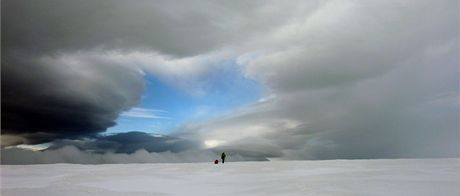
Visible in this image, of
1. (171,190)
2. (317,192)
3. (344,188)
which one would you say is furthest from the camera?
(171,190)

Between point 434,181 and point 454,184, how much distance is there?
1.02 m

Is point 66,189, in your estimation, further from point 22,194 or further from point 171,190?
point 171,190

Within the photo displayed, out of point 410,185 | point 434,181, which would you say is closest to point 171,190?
point 410,185

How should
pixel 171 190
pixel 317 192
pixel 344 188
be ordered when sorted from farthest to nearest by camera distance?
pixel 171 190, pixel 344 188, pixel 317 192

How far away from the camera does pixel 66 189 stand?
1555cm

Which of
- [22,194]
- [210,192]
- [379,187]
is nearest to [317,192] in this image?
[379,187]

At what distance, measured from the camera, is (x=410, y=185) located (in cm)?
1464

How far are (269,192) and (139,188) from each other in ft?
17.9

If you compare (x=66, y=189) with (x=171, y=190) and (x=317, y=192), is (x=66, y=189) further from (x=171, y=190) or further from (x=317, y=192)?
(x=317, y=192)

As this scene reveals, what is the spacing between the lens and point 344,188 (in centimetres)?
1398

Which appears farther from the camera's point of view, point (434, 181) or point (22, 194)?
point (434, 181)

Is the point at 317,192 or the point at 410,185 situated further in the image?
the point at 410,185

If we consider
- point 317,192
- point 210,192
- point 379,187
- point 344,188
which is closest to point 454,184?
point 379,187

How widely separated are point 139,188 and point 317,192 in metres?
7.01
